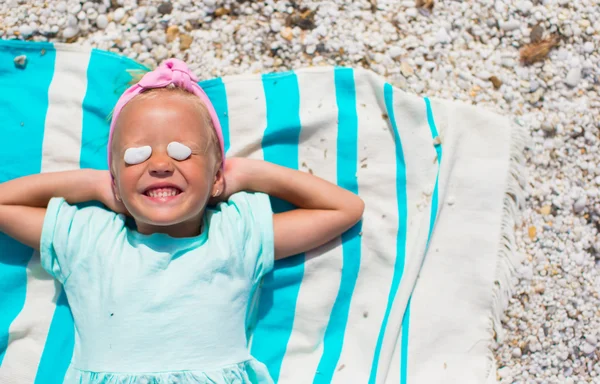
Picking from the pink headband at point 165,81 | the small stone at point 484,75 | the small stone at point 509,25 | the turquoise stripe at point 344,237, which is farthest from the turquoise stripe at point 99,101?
the small stone at point 509,25

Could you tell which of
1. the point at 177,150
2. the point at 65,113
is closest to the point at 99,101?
the point at 65,113

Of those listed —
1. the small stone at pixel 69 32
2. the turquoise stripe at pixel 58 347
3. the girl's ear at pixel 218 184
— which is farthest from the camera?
the small stone at pixel 69 32

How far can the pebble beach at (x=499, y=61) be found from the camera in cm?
255

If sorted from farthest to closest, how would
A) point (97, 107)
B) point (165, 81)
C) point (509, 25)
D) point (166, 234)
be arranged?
point (509, 25), point (97, 107), point (166, 234), point (165, 81)

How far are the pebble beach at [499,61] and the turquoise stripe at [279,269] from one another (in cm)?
20

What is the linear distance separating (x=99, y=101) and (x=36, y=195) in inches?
18.6

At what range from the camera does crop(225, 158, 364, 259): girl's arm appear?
89.7 inches

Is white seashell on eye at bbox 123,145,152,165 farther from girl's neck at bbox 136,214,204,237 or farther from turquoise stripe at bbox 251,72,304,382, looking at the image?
turquoise stripe at bbox 251,72,304,382

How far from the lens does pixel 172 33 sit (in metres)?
2.63

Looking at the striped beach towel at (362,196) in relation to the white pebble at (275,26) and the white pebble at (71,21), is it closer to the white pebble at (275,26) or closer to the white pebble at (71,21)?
the white pebble at (71,21)

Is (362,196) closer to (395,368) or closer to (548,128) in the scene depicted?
(395,368)

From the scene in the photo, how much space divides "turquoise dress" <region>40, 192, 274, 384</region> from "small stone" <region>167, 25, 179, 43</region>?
0.86 m

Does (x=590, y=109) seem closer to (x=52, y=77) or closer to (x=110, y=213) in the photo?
(x=110, y=213)

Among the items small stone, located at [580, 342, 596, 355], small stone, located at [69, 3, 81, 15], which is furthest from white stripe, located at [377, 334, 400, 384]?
small stone, located at [69, 3, 81, 15]
